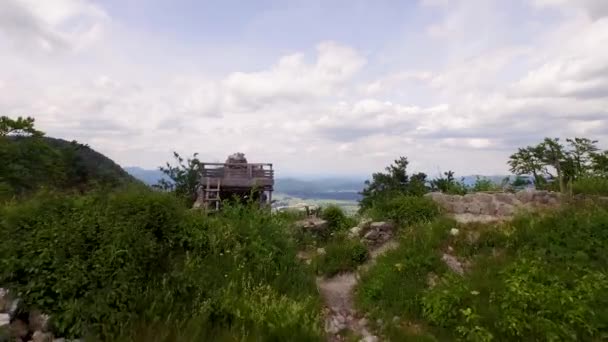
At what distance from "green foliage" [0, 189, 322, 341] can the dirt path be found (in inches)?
18.7

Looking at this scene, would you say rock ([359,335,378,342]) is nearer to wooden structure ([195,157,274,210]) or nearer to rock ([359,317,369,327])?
rock ([359,317,369,327])

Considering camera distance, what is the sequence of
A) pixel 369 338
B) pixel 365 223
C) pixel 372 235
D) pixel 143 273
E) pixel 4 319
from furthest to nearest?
pixel 365 223 < pixel 372 235 < pixel 369 338 < pixel 143 273 < pixel 4 319

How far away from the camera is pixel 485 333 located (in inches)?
234

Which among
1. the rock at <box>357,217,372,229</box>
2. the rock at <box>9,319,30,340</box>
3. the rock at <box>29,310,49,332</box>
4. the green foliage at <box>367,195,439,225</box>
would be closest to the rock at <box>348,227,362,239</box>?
the rock at <box>357,217,372,229</box>

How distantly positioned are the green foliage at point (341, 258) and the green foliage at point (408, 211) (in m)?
1.69

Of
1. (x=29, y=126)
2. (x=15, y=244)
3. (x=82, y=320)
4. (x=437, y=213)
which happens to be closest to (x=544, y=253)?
(x=437, y=213)

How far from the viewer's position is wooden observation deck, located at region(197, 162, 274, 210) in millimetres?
21688

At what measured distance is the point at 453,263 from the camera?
28.7 feet

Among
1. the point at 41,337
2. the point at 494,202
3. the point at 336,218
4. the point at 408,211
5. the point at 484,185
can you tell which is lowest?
the point at 41,337

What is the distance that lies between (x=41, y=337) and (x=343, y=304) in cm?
511

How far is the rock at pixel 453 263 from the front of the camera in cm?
846

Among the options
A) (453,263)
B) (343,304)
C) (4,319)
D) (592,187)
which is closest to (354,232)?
(453,263)

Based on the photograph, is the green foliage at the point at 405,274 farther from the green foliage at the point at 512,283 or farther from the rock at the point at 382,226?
the rock at the point at 382,226

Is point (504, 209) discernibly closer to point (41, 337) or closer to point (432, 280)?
point (432, 280)
